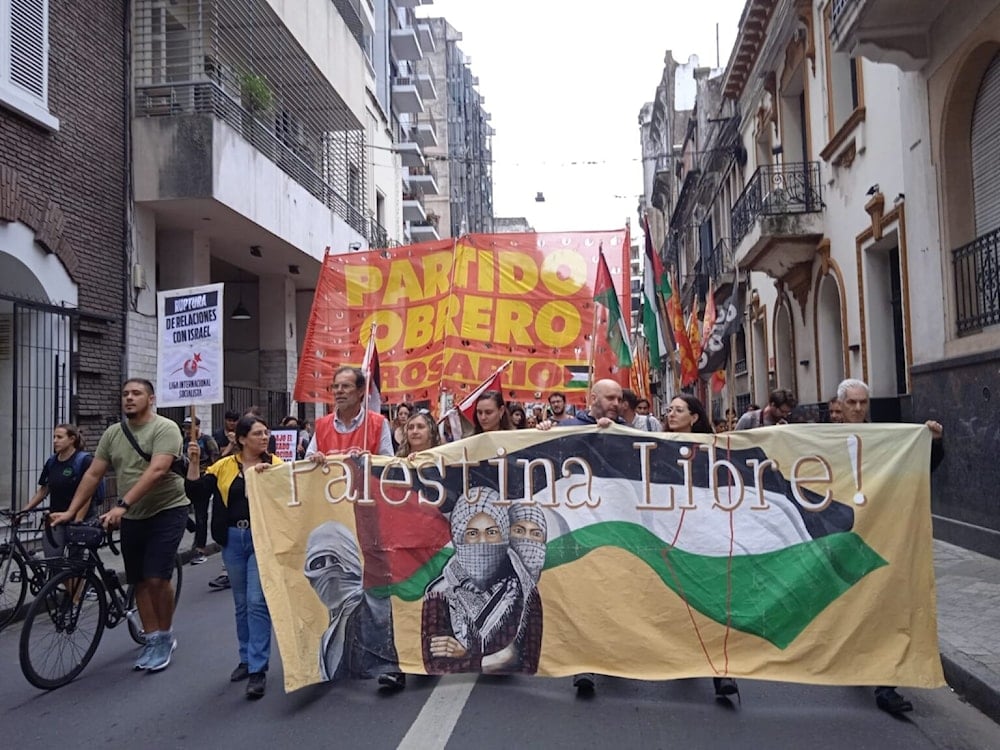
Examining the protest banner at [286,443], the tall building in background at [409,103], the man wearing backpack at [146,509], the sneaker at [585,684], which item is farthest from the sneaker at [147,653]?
the tall building in background at [409,103]

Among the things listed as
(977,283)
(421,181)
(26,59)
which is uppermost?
(421,181)

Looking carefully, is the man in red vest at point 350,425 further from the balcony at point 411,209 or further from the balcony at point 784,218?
the balcony at point 411,209

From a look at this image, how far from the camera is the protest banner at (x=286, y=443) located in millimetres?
12783

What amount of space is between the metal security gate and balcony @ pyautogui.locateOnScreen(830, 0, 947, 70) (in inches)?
384

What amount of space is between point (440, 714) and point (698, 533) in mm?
1713

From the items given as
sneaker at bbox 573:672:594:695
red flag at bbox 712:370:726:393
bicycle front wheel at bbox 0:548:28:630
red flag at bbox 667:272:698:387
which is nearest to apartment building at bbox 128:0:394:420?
bicycle front wheel at bbox 0:548:28:630

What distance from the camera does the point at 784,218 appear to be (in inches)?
632

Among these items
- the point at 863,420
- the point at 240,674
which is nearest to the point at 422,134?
the point at 863,420

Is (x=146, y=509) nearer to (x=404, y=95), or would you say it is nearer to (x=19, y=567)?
(x=19, y=567)

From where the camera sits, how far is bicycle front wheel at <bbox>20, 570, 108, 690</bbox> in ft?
18.7

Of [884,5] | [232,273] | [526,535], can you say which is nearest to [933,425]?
[526,535]

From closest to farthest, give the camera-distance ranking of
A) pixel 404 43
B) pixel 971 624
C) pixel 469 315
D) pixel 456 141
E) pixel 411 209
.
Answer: pixel 971 624
pixel 469 315
pixel 404 43
pixel 411 209
pixel 456 141

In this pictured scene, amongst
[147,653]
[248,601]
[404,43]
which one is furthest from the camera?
[404,43]

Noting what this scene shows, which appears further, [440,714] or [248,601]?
[248,601]
